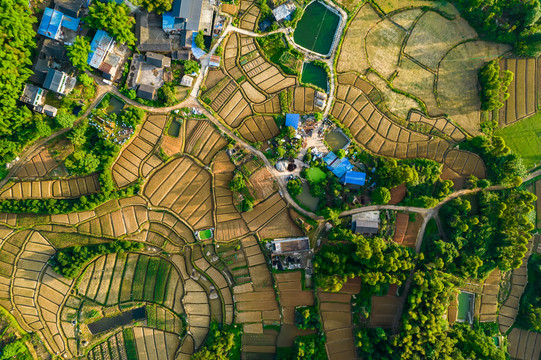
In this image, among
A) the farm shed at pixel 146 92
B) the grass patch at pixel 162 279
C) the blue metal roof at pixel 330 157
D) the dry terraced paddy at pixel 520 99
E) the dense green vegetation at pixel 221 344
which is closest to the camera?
the dense green vegetation at pixel 221 344

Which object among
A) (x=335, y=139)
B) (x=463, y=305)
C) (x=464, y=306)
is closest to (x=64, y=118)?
(x=335, y=139)

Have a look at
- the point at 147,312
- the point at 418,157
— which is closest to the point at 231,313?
the point at 147,312

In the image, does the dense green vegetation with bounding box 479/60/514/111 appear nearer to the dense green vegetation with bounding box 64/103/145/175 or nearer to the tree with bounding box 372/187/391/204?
the tree with bounding box 372/187/391/204

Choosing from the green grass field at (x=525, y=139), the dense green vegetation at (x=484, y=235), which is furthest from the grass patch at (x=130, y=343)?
the green grass field at (x=525, y=139)

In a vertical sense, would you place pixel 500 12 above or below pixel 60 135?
above

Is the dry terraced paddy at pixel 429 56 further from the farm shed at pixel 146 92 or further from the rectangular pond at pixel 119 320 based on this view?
the rectangular pond at pixel 119 320

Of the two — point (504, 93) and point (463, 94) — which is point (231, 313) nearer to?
point (463, 94)
